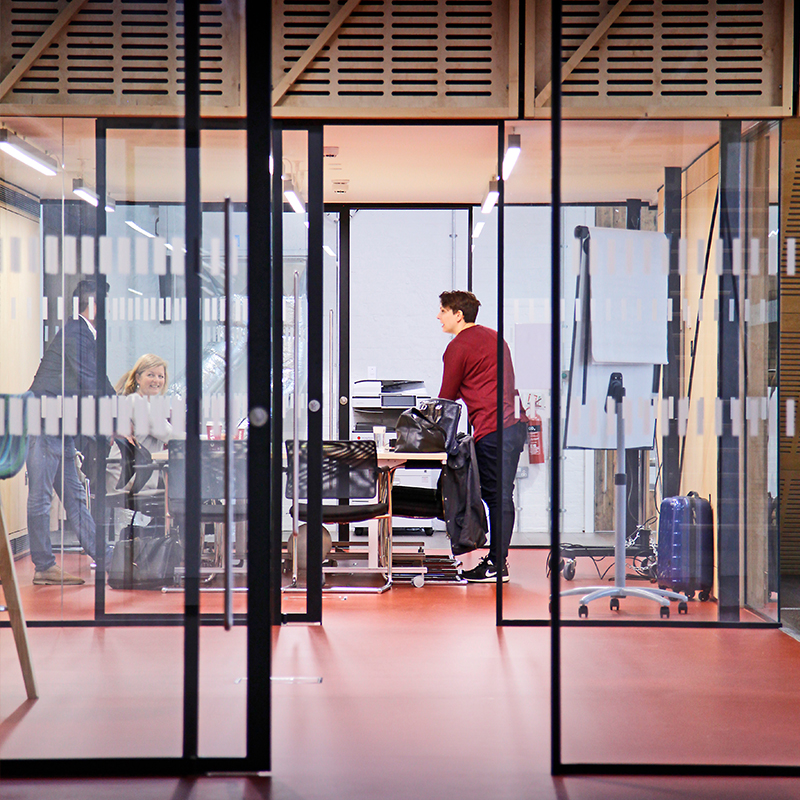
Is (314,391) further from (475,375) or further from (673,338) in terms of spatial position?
(673,338)

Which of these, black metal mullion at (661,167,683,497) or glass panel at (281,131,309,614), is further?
glass panel at (281,131,309,614)

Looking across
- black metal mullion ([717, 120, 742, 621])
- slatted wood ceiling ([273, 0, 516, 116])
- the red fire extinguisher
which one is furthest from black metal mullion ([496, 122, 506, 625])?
black metal mullion ([717, 120, 742, 621])

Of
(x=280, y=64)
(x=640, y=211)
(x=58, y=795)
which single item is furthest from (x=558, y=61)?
(x=58, y=795)

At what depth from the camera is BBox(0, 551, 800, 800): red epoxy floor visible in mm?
2553

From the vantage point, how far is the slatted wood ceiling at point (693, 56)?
3.89 metres

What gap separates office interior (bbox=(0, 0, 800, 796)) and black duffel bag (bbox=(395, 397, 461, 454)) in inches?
35.8

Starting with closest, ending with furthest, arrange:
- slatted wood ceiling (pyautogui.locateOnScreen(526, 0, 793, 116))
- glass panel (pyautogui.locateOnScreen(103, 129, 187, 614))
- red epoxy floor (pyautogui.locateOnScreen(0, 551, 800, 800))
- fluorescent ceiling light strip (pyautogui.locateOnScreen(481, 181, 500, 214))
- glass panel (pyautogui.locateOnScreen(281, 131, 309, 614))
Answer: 1. red epoxy floor (pyautogui.locateOnScreen(0, 551, 800, 800))
2. glass panel (pyautogui.locateOnScreen(103, 129, 187, 614))
3. slatted wood ceiling (pyautogui.locateOnScreen(526, 0, 793, 116))
4. glass panel (pyautogui.locateOnScreen(281, 131, 309, 614))
5. fluorescent ceiling light strip (pyautogui.locateOnScreen(481, 181, 500, 214))

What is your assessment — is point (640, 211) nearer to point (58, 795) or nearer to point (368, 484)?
point (368, 484)

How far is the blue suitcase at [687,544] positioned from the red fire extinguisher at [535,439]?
78 centimetres

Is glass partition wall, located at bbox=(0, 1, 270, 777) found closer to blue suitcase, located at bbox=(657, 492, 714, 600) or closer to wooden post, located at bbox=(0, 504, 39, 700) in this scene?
wooden post, located at bbox=(0, 504, 39, 700)

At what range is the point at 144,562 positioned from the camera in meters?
3.14

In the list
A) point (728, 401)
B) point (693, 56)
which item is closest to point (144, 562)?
point (728, 401)

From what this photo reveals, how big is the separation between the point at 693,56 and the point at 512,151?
0.97 meters

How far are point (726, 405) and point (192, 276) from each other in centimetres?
253
